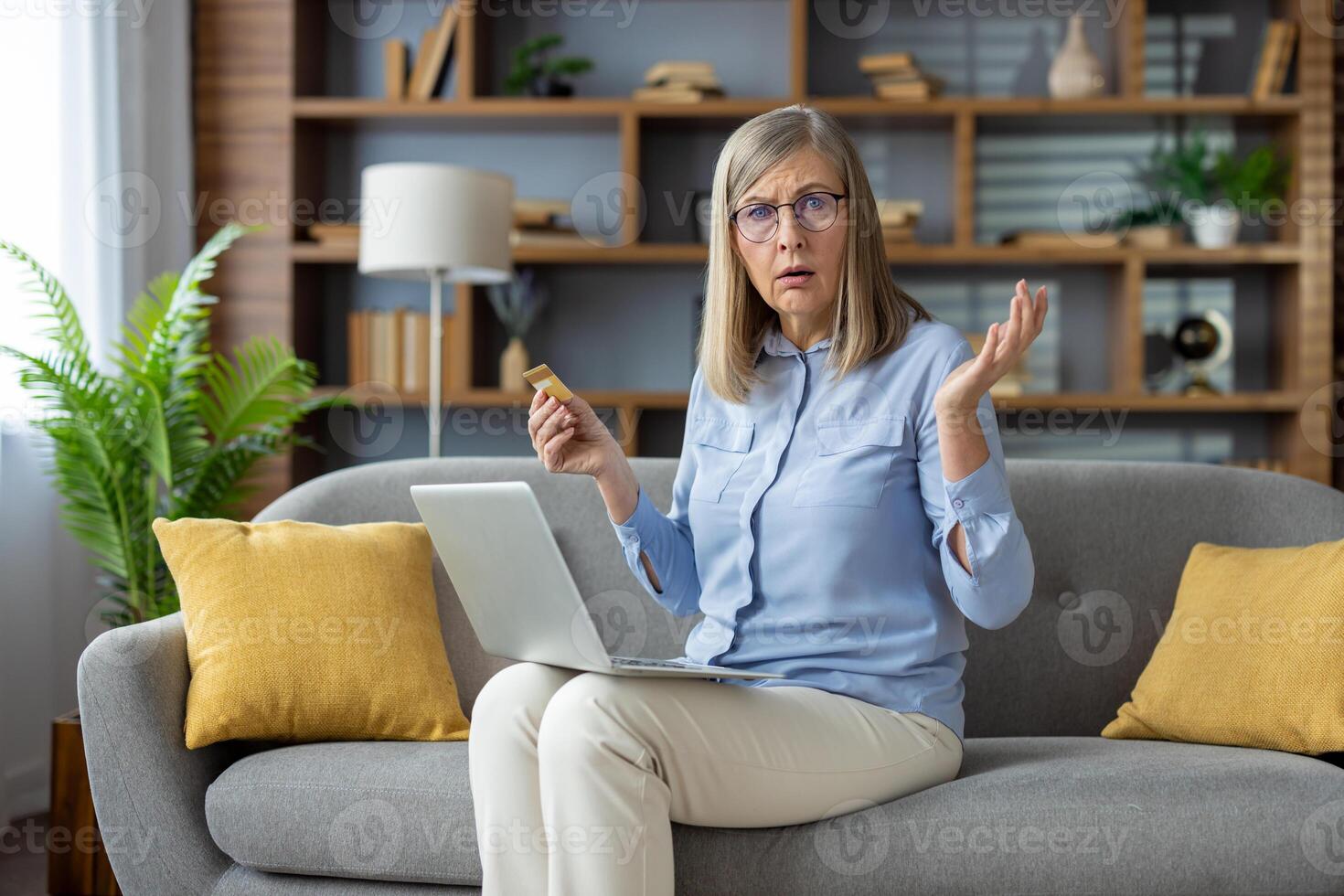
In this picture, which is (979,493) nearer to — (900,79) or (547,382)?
(547,382)

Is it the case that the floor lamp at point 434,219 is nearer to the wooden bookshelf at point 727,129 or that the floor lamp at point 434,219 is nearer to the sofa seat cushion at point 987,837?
the wooden bookshelf at point 727,129

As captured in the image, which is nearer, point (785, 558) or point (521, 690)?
point (521, 690)

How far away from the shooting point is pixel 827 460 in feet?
5.66

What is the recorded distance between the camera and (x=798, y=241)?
174cm

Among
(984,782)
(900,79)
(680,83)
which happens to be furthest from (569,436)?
(900,79)

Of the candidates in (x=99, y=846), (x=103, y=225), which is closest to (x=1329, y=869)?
(x=99, y=846)

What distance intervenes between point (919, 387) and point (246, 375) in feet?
6.70

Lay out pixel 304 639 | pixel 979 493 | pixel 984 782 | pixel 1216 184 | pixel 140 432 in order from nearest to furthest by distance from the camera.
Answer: pixel 979 493 < pixel 984 782 < pixel 304 639 < pixel 140 432 < pixel 1216 184

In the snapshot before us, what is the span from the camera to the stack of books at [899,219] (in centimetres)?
391

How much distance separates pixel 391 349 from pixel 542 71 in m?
1.01

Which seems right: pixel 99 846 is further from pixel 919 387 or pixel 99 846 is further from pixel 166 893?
pixel 919 387

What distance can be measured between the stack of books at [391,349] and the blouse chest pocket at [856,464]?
2.53m

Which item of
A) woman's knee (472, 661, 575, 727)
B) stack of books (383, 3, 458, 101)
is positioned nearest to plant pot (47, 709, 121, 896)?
woman's knee (472, 661, 575, 727)

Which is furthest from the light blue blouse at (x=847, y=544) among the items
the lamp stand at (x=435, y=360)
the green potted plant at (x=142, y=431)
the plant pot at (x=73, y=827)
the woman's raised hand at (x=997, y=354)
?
the lamp stand at (x=435, y=360)
